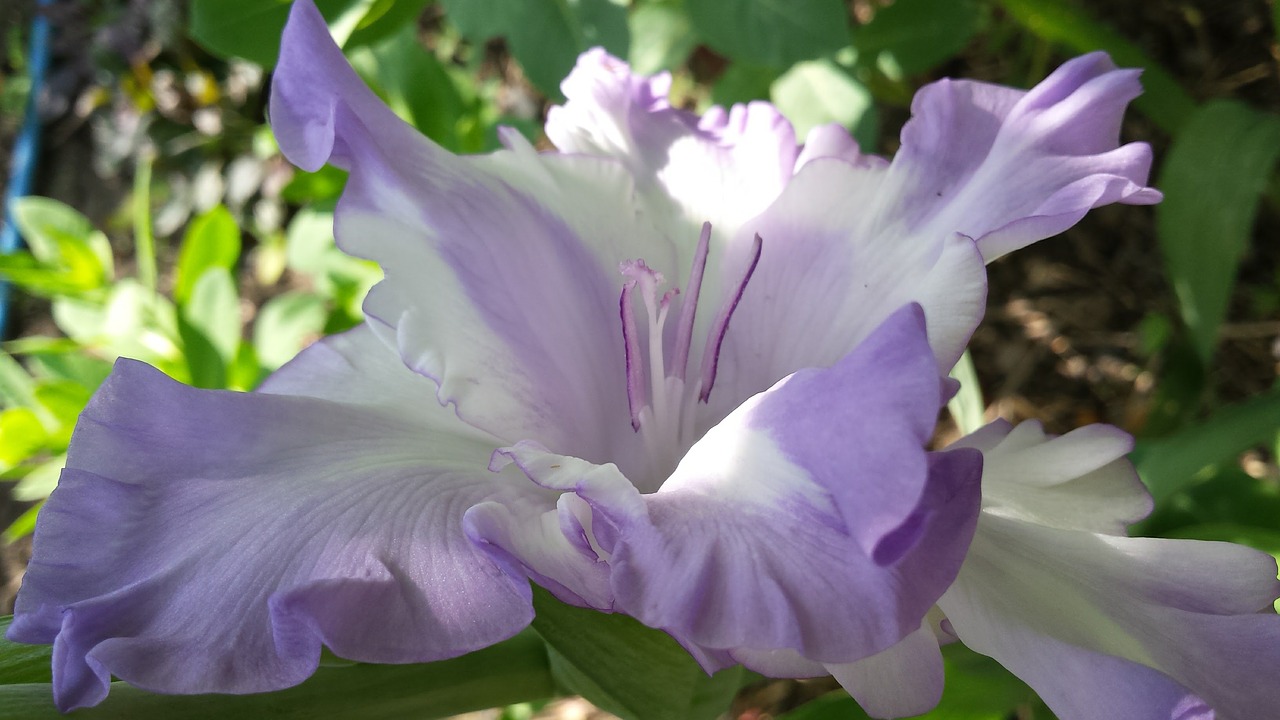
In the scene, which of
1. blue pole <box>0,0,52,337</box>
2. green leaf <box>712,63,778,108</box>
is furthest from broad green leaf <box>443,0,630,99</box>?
blue pole <box>0,0,52,337</box>

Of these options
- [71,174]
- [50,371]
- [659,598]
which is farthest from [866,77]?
[71,174]

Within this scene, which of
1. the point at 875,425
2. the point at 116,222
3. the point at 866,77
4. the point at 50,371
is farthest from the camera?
the point at 116,222

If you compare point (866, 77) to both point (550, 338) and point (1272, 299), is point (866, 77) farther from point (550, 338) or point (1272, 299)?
point (550, 338)

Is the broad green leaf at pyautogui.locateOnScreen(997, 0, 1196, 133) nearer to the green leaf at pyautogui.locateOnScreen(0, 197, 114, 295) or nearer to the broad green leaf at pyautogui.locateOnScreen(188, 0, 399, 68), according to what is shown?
the broad green leaf at pyautogui.locateOnScreen(188, 0, 399, 68)

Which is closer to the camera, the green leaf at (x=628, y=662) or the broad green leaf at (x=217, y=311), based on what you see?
the green leaf at (x=628, y=662)

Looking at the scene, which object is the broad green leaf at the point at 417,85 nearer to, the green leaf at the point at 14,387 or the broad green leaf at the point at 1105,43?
the green leaf at the point at 14,387

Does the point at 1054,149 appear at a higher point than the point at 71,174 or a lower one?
higher

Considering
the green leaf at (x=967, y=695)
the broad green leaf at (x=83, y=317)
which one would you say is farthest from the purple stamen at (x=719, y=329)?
the broad green leaf at (x=83, y=317)
